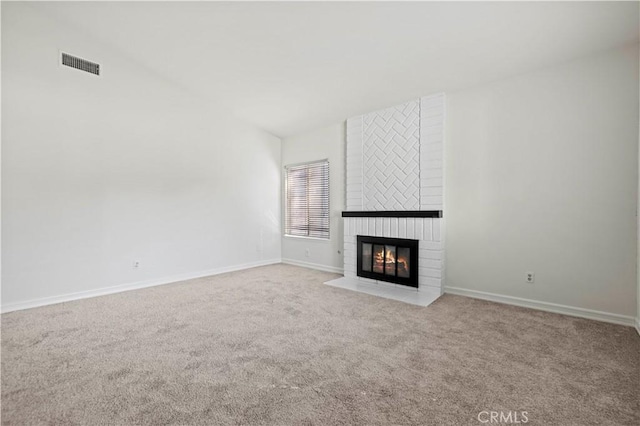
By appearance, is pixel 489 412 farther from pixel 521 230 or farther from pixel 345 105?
pixel 345 105

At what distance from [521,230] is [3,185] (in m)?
5.71

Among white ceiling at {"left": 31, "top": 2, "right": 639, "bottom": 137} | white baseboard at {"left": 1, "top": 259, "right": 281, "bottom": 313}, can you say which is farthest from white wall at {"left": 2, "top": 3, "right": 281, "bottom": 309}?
white ceiling at {"left": 31, "top": 2, "right": 639, "bottom": 137}

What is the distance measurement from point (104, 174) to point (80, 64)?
1377 millimetres

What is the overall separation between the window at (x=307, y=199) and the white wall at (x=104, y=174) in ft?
3.06

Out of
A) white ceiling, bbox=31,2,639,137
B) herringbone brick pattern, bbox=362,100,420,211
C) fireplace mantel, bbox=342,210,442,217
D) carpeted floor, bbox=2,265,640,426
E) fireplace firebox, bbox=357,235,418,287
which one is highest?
white ceiling, bbox=31,2,639,137

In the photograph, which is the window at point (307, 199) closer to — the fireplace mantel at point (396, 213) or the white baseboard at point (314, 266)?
the white baseboard at point (314, 266)

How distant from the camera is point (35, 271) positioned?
3363 mm

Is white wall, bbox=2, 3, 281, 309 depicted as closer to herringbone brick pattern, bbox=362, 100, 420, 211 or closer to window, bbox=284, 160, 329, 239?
window, bbox=284, 160, 329, 239

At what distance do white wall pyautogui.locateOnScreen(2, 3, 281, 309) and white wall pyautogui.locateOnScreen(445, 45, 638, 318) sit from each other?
3715 millimetres

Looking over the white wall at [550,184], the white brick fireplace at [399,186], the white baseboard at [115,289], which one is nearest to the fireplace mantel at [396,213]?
the white brick fireplace at [399,186]

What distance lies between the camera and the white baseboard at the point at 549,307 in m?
2.81

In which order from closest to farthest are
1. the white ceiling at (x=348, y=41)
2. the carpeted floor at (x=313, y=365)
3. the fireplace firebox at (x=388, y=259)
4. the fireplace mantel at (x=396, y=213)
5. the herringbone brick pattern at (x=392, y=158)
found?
the carpeted floor at (x=313, y=365) < the white ceiling at (x=348, y=41) < the fireplace mantel at (x=396, y=213) < the fireplace firebox at (x=388, y=259) < the herringbone brick pattern at (x=392, y=158)

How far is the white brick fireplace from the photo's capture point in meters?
3.81

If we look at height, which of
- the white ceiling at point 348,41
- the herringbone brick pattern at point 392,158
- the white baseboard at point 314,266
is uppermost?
the white ceiling at point 348,41
